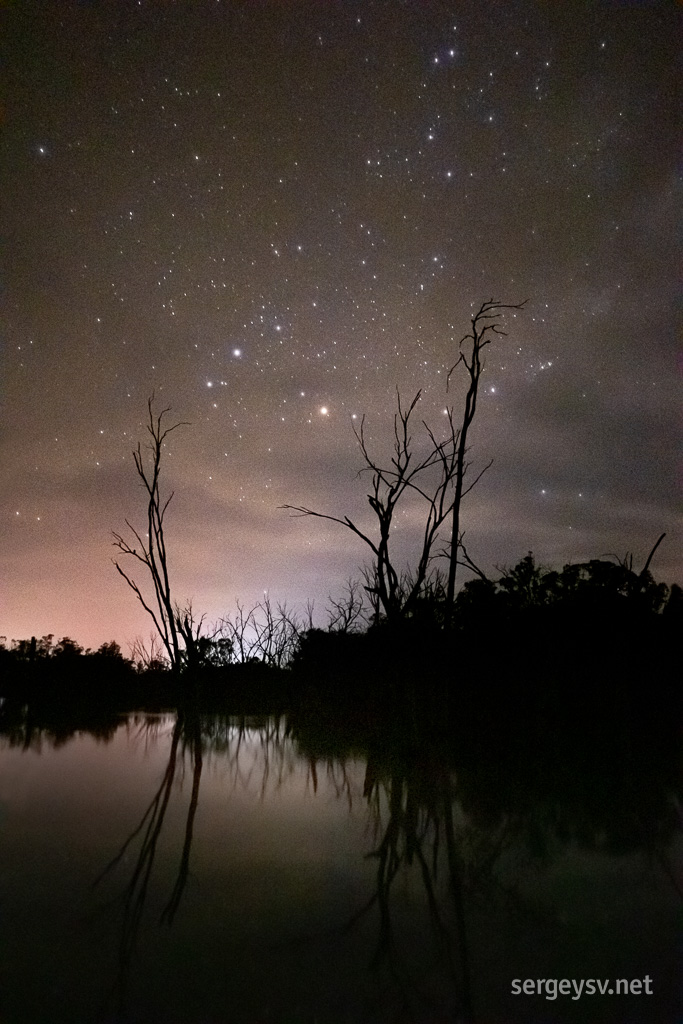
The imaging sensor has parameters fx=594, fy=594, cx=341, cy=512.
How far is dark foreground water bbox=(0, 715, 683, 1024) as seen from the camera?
5.08 feet

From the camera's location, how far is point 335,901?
212cm

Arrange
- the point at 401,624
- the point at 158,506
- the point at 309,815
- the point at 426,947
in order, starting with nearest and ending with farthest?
the point at 426,947, the point at 309,815, the point at 401,624, the point at 158,506

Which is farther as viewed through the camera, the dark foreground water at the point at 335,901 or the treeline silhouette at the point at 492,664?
the treeline silhouette at the point at 492,664

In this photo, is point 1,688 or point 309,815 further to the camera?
point 1,688

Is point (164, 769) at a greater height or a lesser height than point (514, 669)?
lesser

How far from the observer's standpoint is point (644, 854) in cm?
269

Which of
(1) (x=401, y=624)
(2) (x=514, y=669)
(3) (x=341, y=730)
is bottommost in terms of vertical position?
(3) (x=341, y=730)

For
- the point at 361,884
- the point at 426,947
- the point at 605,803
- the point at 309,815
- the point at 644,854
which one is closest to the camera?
the point at 426,947

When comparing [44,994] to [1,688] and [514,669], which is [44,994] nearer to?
[514,669]

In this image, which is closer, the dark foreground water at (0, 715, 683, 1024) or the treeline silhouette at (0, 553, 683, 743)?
the dark foreground water at (0, 715, 683, 1024)

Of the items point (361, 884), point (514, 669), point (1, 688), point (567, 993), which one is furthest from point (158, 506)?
point (567, 993)

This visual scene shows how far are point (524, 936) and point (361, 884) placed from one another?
65 cm

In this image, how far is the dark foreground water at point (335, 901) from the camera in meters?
1.55

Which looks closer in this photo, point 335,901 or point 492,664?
point 335,901
